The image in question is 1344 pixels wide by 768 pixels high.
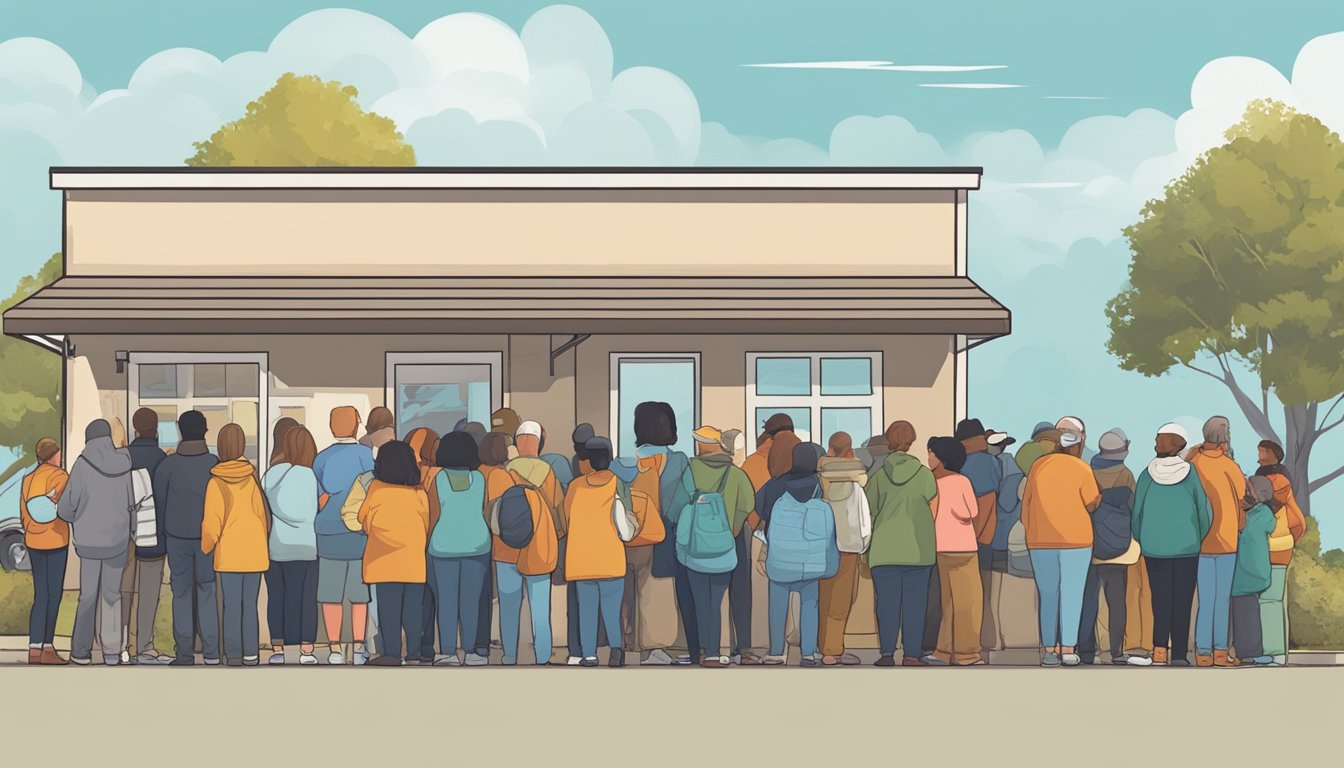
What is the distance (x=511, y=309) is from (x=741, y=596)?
420 cm

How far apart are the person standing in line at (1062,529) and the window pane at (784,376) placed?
377cm

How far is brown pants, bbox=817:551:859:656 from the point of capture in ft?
50.0

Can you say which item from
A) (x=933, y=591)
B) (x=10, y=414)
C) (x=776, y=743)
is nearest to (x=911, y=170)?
(x=933, y=591)

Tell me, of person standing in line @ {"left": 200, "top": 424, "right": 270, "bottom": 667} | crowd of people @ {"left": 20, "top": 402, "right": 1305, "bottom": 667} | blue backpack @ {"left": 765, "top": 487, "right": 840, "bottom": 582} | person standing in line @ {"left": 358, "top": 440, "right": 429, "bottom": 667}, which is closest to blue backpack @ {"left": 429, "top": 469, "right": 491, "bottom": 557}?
crowd of people @ {"left": 20, "top": 402, "right": 1305, "bottom": 667}

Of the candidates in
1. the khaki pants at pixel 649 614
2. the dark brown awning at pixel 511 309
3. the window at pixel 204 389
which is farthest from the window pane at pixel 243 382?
the khaki pants at pixel 649 614

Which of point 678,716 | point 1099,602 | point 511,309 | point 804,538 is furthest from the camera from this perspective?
point 511,309

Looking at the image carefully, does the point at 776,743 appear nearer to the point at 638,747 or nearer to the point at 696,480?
the point at 638,747

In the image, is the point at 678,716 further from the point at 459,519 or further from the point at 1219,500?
the point at 1219,500

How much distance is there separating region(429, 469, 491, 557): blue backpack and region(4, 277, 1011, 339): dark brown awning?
339 centimetres

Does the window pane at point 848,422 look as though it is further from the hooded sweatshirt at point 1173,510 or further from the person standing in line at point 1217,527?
the person standing in line at point 1217,527

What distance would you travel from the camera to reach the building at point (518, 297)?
715 inches

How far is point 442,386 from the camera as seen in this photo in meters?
18.7

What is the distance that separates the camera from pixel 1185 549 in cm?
1521

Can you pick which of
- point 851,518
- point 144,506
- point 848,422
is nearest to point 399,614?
point 144,506
